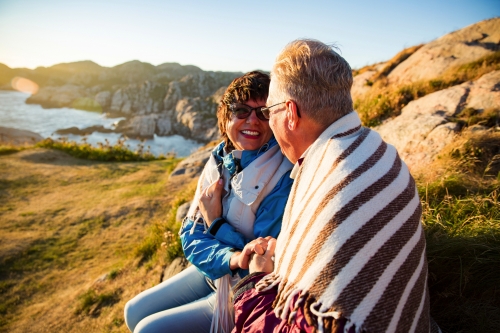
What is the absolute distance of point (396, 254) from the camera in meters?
1.05

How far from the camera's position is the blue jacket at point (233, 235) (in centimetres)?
197

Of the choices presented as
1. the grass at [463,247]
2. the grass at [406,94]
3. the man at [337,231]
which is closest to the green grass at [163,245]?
the man at [337,231]

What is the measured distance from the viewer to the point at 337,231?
3.32 feet

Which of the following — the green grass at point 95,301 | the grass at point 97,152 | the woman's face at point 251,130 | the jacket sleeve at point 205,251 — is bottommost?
the green grass at point 95,301

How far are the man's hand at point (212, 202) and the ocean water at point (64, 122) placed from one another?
5424 cm

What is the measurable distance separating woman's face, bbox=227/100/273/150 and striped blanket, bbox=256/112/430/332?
3.25ft

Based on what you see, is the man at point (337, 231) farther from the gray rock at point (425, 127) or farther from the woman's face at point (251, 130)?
the gray rock at point (425, 127)

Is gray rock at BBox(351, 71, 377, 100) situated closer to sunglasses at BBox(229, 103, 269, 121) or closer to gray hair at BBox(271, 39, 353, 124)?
sunglasses at BBox(229, 103, 269, 121)

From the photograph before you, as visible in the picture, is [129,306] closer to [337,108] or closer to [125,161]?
[337,108]

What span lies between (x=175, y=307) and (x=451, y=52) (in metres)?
10.9

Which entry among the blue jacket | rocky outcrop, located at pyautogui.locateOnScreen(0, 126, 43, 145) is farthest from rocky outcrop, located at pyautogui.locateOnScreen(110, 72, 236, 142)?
the blue jacket

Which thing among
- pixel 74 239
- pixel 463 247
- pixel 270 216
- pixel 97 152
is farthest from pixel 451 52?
pixel 97 152

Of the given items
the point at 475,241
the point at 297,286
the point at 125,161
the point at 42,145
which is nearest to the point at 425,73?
the point at 475,241

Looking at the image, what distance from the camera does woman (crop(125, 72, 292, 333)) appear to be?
2004mm
